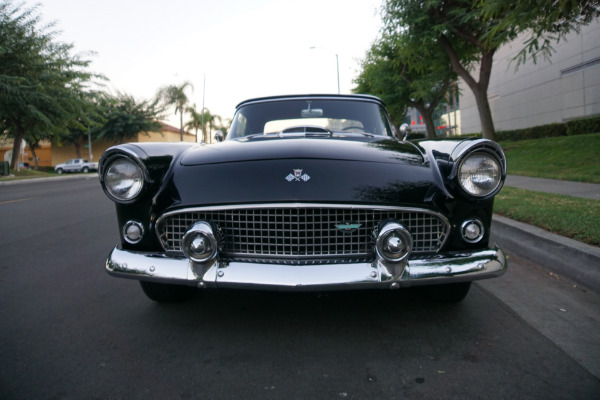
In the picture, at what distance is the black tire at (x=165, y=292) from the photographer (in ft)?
8.49

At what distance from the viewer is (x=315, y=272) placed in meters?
2.00

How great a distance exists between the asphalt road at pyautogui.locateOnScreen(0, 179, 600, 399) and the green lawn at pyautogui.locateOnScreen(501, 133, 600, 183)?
643 cm

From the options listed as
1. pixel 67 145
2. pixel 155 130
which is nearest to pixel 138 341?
pixel 155 130

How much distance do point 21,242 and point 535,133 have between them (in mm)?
17987

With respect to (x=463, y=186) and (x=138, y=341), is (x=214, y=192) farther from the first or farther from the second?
(x=463, y=186)

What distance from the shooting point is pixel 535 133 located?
1736 centimetres

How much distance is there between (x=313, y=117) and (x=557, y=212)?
2777 millimetres

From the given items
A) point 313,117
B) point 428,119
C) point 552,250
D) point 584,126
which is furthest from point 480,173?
point 428,119

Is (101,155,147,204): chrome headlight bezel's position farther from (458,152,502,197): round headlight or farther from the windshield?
(458,152,502,197): round headlight

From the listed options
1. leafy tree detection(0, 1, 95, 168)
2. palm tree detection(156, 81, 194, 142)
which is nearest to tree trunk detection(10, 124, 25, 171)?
leafy tree detection(0, 1, 95, 168)

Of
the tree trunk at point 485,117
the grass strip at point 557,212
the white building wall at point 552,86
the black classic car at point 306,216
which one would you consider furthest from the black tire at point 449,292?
the white building wall at point 552,86

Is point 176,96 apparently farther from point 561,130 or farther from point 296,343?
point 296,343

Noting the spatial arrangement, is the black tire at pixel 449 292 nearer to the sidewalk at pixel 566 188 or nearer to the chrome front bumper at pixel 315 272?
the chrome front bumper at pixel 315 272

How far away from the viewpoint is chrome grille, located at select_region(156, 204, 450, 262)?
2.15m
